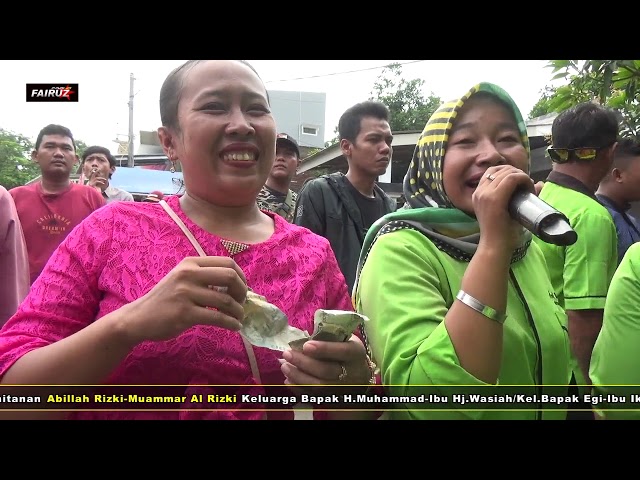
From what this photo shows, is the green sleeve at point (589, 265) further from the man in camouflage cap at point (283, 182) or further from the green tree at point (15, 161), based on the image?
the green tree at point (15, 161)

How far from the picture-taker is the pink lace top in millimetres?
970

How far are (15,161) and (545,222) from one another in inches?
56.8

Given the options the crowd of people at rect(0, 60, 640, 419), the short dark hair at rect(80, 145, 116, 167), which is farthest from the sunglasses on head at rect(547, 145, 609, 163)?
the short dark hair at rect(80, 145, 116, 167)

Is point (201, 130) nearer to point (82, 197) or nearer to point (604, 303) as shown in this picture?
point (82, 197)

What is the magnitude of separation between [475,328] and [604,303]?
777 mm

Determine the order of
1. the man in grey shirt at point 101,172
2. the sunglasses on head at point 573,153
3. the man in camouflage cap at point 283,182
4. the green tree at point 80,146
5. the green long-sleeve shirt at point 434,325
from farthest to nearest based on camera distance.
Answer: the man in camouflage cap at point 283,182 → the man in grey shirt at point 101,172 → the sunglasses on head at point 573,153 → the green tree at point 80,146 → the green long-sleeve shirt at point 434,325

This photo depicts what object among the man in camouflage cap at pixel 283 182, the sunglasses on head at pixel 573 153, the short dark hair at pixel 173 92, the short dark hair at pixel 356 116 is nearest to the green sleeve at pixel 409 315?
the short dark hair at pixel 173 92

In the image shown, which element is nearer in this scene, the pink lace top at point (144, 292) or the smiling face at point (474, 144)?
the pink lace top at point (144, 292)

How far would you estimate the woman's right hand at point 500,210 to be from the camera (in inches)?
39.1

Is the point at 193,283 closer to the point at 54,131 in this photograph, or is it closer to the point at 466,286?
the point at 466,286

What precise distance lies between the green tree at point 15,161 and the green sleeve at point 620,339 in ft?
5.32

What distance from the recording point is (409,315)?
3.29 feet

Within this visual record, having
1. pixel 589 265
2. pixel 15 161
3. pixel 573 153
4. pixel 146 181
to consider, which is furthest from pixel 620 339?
pixel 15 161

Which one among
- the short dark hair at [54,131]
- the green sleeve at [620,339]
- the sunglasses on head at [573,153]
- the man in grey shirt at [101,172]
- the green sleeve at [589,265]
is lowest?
the green sleeve at [620,339]
